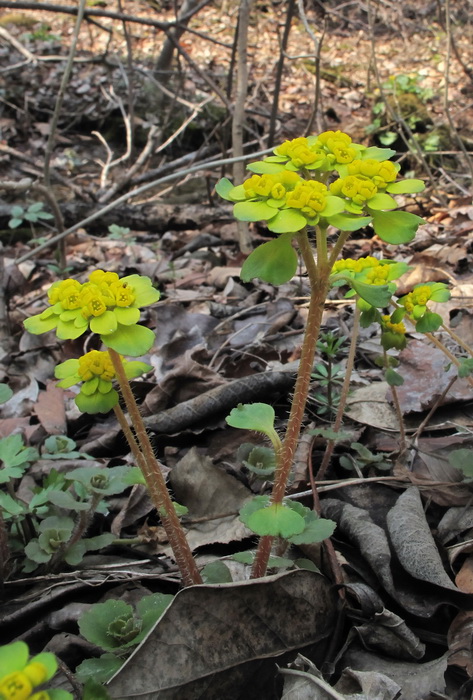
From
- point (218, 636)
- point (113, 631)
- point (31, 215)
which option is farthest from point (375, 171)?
point (31, 215)

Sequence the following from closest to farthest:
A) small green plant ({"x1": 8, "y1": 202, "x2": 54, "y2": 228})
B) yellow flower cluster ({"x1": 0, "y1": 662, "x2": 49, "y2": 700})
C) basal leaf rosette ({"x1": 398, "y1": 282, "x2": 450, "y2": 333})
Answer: yellow flower cluster ({"x1": 0, "y1": 662, "x2": 49, "y2": 700}), basal leaf rosette ({"x1": 398, "y1": 282, "x2": 450, "y2": 333}), small green plant ({"x1": 8, "y1": 202, "x2": 54, "y2": 228})

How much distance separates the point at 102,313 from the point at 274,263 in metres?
0.34

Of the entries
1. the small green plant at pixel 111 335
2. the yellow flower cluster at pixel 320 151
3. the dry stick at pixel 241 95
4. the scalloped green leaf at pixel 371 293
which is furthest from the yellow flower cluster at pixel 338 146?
the dry stick at pixel 241 95

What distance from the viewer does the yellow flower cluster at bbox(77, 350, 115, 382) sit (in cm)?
123

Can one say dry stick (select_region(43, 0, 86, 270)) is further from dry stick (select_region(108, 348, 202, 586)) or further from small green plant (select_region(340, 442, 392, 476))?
dry stick (select_region(108, 348, 202, 586))

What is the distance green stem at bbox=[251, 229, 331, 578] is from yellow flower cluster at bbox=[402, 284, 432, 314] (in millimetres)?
477

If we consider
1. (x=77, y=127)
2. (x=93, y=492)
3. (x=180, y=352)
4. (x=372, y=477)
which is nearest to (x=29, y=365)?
(x=180, y=352)

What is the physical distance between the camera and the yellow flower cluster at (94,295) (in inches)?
40.9

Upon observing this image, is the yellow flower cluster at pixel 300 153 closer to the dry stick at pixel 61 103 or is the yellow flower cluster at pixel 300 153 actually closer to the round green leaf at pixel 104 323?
the round green leaf at pixel 104 323

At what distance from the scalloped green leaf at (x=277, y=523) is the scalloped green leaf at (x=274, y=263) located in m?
0.45

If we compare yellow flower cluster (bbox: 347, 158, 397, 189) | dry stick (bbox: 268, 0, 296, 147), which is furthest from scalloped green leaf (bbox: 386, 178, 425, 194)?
dry stick (bbox: 268, 0, 296, 147)

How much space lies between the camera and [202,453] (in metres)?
1.98

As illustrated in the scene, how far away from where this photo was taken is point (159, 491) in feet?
4.10

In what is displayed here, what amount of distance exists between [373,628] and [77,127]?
841cm
